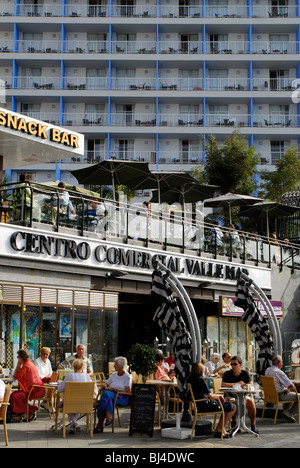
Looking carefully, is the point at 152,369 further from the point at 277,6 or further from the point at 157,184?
the point at 277,6

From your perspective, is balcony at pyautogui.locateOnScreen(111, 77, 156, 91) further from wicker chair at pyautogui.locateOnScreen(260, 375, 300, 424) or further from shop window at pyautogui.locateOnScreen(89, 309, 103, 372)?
wicker chair at pyautogui.locateOnScreen(260, 375, 300, 424)

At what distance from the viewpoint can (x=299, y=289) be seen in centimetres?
2706

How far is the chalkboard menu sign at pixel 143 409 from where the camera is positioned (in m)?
10.8

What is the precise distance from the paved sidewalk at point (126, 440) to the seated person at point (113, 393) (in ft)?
0.87

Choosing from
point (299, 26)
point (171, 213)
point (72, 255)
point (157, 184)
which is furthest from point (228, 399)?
point (299, 26)

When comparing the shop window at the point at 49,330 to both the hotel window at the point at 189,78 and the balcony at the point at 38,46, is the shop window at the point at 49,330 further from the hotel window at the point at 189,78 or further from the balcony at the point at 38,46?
the balcony at the point at 38,46

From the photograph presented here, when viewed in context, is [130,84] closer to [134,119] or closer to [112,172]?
[134,119]

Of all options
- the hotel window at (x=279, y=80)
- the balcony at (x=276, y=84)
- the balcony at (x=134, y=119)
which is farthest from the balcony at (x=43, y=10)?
the hotel window at (x=279, y=80)

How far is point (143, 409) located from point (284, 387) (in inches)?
131

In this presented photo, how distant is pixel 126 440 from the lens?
1046 cm

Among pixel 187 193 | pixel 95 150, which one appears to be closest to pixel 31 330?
pixel 187 193

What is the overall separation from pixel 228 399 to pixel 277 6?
48.0 m

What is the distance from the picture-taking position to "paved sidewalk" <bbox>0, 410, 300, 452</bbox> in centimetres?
981

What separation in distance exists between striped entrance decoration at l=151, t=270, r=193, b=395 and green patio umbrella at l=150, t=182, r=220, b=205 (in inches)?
544
